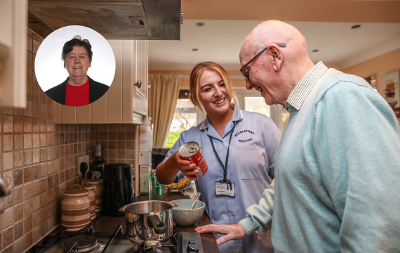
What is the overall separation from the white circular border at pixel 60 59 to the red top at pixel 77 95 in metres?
0.03

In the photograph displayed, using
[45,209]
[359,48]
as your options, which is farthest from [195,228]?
[359,48]

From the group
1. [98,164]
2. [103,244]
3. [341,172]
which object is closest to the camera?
[341,172]

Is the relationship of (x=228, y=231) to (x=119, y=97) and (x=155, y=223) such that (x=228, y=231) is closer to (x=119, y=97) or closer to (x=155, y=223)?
(x=155, y=223)

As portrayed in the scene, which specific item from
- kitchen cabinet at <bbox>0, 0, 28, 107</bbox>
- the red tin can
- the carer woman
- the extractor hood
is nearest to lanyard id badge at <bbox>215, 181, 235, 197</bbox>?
the carer woman

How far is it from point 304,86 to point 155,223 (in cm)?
69

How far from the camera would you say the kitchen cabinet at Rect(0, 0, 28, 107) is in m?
0.36

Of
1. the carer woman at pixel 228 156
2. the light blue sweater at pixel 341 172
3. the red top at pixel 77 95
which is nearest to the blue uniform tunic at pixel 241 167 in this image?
the carer woman at pixel 228 156

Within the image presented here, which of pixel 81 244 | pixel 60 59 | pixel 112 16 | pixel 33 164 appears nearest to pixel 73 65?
pixel 60 59

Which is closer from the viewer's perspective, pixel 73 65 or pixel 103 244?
pixel 73 65

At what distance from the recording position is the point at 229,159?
4.81 ft

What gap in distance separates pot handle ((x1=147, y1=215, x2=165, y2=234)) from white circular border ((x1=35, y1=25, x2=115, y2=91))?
50 centimetres

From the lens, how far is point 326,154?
668 millimetres

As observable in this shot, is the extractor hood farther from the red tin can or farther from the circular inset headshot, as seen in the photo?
the red tin can

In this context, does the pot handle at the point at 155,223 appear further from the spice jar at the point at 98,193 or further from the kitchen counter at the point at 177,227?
the spice jar at the point at 98,193
